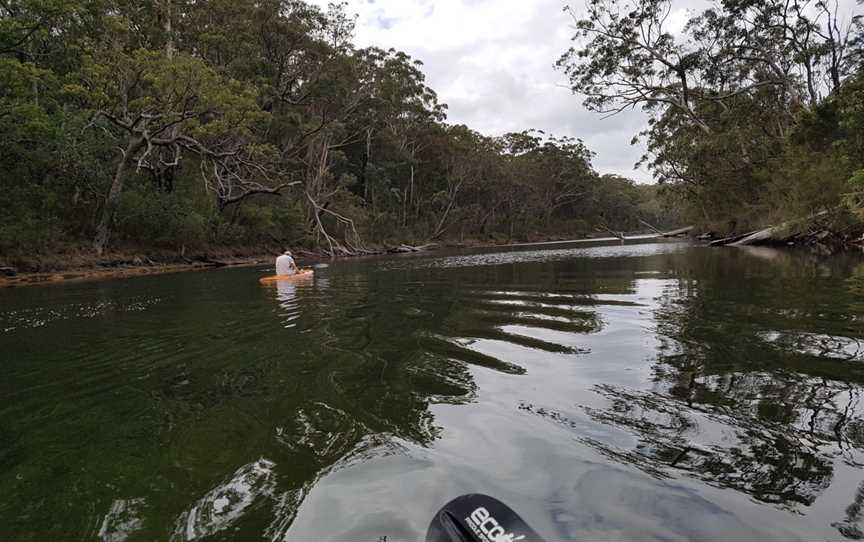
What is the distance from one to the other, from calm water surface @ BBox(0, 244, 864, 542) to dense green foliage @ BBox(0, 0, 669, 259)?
14694 millimetres

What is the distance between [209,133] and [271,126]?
424 inches

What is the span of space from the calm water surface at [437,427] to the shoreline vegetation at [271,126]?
10478 millimetres

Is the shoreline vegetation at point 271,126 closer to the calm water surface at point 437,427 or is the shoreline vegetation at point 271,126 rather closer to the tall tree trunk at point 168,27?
the tall tree trunk at point 168,27

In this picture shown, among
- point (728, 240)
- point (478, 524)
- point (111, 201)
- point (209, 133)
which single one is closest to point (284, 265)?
point (209, 133)

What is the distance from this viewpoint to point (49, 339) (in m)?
6.54

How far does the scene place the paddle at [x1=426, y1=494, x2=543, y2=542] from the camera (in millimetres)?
1764

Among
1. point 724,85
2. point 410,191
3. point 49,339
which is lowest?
point 49,339

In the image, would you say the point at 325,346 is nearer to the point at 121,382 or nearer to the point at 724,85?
the point at 121,382

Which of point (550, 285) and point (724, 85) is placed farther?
point (724, 85)

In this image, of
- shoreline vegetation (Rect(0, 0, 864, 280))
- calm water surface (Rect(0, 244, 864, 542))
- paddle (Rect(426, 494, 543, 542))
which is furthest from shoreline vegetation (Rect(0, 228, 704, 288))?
paddle (Rect(426, 494, 543, 542))

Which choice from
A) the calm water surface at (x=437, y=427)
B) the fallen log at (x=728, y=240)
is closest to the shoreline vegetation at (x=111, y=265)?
the calm water surface at (x=437, y=427)

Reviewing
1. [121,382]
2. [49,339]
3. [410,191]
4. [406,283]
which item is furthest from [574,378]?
[410,191]

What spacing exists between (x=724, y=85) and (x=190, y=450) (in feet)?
108

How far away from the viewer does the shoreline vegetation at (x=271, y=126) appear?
17875 mm
